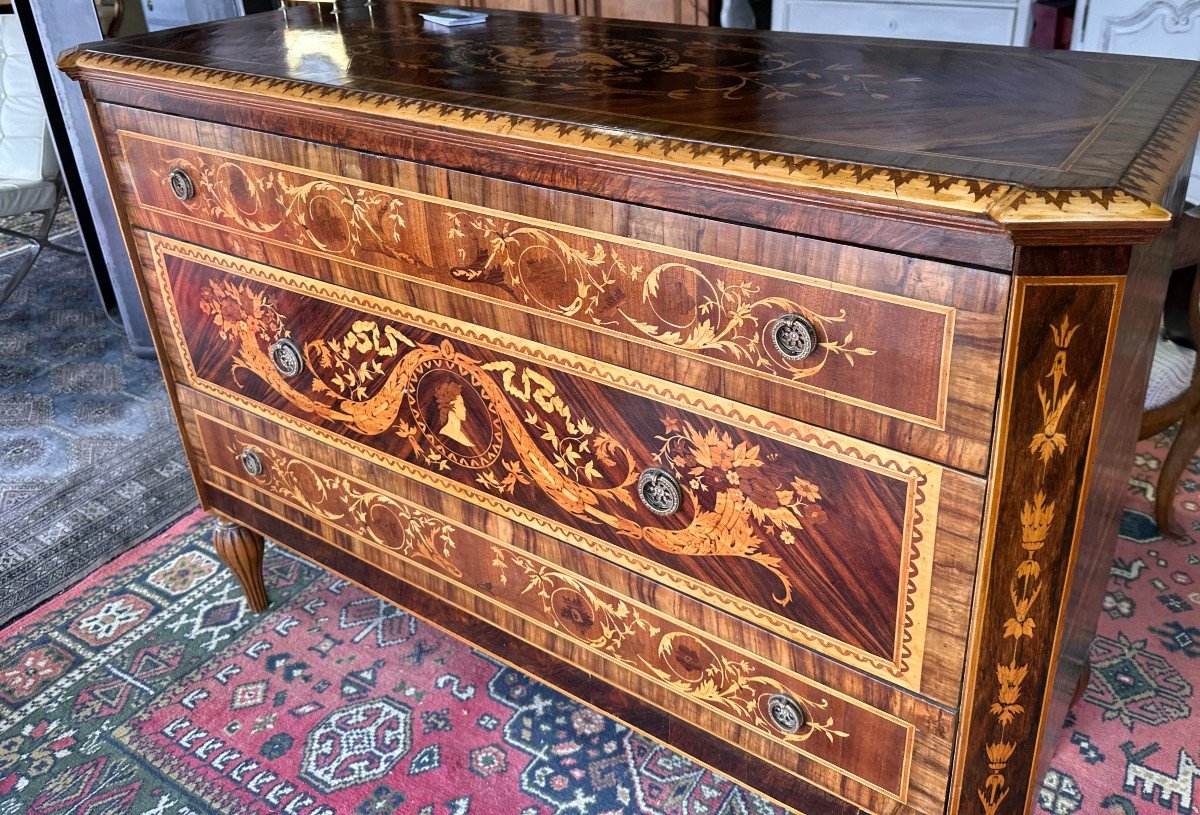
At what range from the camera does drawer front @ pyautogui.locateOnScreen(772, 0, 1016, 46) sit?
2861 millimetres

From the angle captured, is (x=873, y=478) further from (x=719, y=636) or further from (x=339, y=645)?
(x=339, y=645)

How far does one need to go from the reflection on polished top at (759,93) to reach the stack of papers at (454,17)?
0.10 ft

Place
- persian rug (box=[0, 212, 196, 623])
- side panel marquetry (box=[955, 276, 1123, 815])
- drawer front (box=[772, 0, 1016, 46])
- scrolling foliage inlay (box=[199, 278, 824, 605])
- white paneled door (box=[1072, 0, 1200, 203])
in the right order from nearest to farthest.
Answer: side panel marquetry (box=[955, 276, 1123, 815]) < scrolling foliage inlay (box=[199, 278, 824, 605]) < persian rug (box=[0, 212, 196, 623]) < white paneled door (box=[1072, 0, 1200, 203]) < drawer front (box=[772, 0, 1016, 46])

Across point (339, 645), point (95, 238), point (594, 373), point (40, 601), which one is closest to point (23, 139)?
point (95, 238)

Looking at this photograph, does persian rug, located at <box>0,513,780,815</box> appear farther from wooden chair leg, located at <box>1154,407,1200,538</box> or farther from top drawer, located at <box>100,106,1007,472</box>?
wooden chair leg, located at <box>1154,407,1200,538</box>

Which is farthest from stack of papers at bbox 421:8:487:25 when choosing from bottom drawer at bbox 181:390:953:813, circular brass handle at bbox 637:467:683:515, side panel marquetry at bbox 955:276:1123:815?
side panel marquetry at bbox 955:276:1123:815

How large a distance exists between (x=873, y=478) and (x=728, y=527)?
0.22 metres

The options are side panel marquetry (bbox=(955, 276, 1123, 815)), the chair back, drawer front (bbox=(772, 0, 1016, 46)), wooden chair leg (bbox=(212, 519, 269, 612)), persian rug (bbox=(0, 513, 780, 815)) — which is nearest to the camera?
side panel marquetry (bbox=(955, 276, 1123, 815))

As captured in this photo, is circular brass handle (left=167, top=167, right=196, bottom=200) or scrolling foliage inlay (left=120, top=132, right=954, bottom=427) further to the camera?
circular brass handle (left=167, top=167, right=196, bottom=200)

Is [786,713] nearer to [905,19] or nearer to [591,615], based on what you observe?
[591,615]

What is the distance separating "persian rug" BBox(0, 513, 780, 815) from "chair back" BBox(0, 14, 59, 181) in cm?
192

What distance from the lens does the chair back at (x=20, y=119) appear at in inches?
134

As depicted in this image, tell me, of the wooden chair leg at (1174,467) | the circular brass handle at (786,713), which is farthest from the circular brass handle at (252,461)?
the wooden chair leg at (1174,467)

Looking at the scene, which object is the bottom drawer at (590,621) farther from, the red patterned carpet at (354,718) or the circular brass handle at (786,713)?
the red patterned carpet at (354,718)
